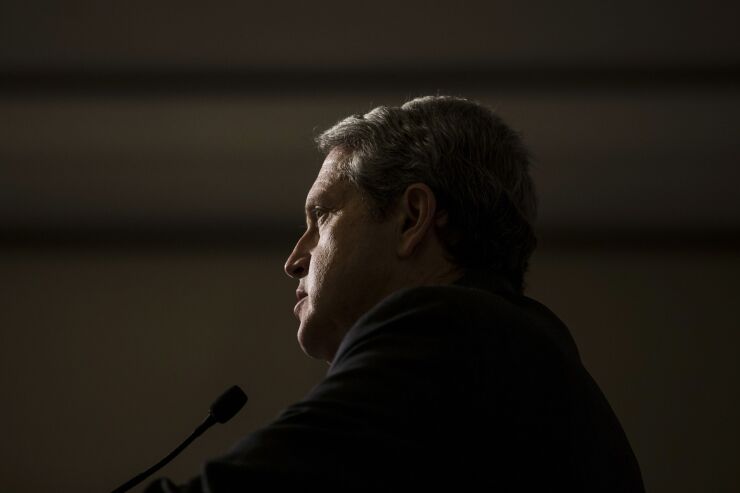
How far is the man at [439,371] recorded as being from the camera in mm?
759

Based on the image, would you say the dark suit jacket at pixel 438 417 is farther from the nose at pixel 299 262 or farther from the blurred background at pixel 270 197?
the blurred background at pixel 270 197

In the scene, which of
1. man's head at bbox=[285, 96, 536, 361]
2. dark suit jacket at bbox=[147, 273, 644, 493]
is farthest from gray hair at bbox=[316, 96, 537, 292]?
dark suit jacket at bbox=[147, 273, 644, 493]

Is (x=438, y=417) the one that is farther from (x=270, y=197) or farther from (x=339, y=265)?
(x=270, y=197)

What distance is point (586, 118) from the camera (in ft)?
6.62

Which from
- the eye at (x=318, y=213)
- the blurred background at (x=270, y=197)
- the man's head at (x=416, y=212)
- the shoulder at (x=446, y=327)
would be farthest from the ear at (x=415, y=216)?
the blurred background at (x=270, y=197)

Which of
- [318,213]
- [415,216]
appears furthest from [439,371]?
[318,213]

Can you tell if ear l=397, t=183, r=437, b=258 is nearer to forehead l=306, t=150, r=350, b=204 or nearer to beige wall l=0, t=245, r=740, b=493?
forehead l=306, t=150, r=350, b=204

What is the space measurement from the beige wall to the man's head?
32.9 inches

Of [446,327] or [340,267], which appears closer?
[446,327]

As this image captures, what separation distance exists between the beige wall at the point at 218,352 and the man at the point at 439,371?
2.89 feet

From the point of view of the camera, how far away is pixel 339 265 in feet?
3.78

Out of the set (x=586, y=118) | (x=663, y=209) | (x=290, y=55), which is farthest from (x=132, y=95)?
(x=663, y=209)

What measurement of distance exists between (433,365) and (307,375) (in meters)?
1.24

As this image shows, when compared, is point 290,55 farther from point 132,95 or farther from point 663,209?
point 663,209
